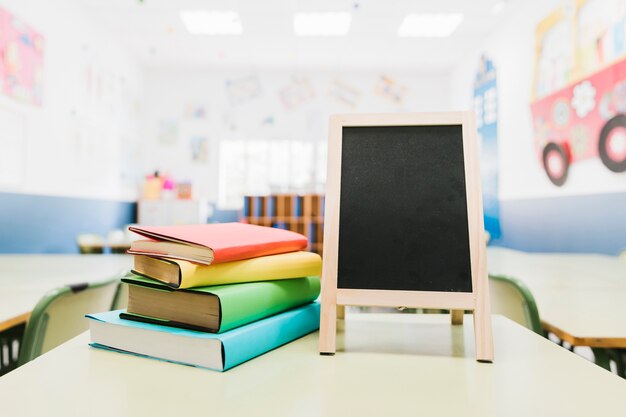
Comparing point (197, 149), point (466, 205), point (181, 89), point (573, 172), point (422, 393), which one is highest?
point (181, 89)

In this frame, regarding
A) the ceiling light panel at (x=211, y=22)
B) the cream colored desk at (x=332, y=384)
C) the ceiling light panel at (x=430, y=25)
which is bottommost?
the cream colored desk at (x=332, y=384)

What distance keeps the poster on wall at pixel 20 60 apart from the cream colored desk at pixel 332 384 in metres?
3.52

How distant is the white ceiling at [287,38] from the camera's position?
4.49 m

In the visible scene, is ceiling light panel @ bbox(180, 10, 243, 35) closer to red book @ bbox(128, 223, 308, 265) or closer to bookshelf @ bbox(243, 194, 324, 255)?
bookshelf @ bbox(243, 194, 324, 255)

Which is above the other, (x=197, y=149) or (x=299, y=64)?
(x=299, y=64)

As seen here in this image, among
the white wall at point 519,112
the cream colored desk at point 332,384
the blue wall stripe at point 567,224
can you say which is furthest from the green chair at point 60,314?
the white wall at point 519,112

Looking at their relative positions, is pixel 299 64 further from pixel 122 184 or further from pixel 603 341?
pixel 603 341

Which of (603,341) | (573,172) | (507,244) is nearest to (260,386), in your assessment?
(603,341)

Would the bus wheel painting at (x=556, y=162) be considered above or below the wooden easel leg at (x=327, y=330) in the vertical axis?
above

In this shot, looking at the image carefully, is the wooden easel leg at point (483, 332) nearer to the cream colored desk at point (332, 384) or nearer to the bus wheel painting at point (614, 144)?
the cream colored desk at point (332, 384)

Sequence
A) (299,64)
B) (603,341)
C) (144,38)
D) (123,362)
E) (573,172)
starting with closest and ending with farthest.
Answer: (123,362)
(603,341)
(573,172)
(144,38)
(299,64)

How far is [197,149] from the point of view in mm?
6578

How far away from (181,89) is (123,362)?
657 centimetres

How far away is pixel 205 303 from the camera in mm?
588
